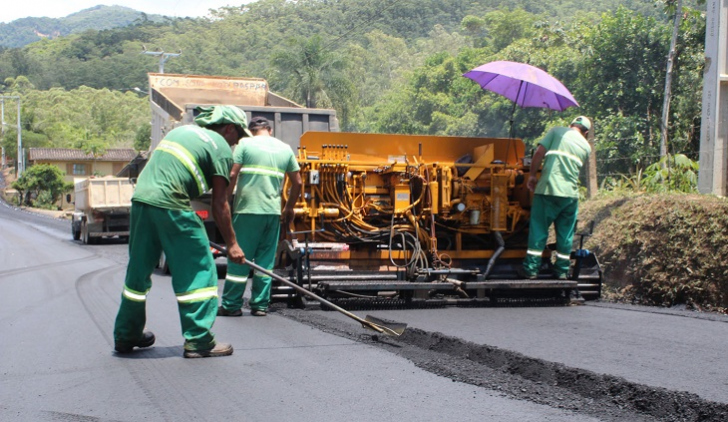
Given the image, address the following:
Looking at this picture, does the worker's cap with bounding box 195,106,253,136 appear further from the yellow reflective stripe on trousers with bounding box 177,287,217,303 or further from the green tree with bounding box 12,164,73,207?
the green tree with bounding box 12,164,73,207

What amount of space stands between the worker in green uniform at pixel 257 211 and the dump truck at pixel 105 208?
15555 mm

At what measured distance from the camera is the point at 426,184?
25.6 ft

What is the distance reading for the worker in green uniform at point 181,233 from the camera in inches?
195

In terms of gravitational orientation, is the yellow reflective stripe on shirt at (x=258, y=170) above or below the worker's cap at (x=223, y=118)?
below

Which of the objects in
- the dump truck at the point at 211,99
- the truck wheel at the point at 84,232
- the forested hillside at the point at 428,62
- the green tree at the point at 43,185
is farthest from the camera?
the green tree at the point at 43,185

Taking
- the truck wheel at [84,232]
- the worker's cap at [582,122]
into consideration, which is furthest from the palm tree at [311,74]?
the worker's cap at [582,122]

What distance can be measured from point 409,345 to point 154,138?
1163 cm

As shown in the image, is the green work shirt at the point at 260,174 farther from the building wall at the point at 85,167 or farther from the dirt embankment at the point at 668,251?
the building wall at the point at 85,167

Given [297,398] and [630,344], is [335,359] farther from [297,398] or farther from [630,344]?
[630,344]

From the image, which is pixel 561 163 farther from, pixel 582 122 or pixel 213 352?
pixel 213 352

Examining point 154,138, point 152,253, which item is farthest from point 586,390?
point 154,138

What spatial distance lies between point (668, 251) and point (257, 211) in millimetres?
4143

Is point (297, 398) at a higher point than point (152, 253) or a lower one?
lower

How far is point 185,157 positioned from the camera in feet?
16.5
